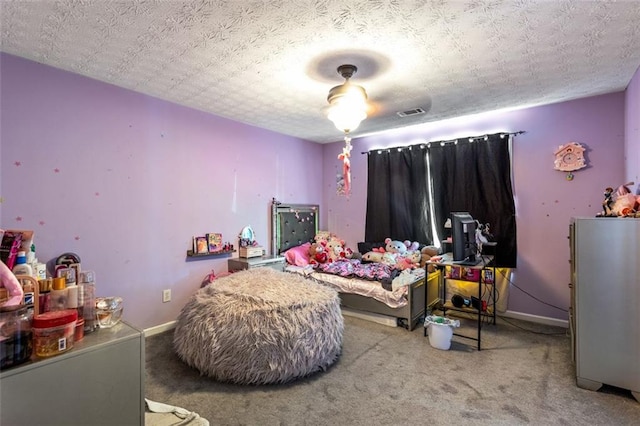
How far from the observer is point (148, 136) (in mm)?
2869

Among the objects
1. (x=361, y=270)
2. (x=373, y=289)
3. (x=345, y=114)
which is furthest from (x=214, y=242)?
(x=345, y=114)

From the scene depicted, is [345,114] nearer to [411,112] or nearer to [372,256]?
[411,112]

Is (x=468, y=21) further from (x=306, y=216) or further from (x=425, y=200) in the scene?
(x=306, y=216)

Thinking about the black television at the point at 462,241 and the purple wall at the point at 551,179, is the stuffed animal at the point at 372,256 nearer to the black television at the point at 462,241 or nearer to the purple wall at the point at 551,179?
the black television at the point at 462,241

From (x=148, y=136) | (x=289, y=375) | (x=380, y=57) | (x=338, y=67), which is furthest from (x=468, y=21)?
(x=148, y=136)

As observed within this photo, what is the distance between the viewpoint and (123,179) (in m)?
2.71

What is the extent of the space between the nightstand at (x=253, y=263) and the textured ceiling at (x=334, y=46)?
68.0 inches

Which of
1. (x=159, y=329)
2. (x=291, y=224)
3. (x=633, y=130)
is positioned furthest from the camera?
(x=291, y=224)

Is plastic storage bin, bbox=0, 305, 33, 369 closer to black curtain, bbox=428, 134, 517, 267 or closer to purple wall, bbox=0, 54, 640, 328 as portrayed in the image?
purple wall, bbox=0, 54, 640, 328

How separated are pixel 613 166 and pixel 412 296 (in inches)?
86.5

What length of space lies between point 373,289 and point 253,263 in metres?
1.36

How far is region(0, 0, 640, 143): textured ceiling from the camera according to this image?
1635mm


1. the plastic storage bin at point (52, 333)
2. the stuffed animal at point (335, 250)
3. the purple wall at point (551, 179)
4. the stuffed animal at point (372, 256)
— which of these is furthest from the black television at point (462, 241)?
the plastic storage bin at point (52, 333)

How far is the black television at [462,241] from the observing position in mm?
2696
